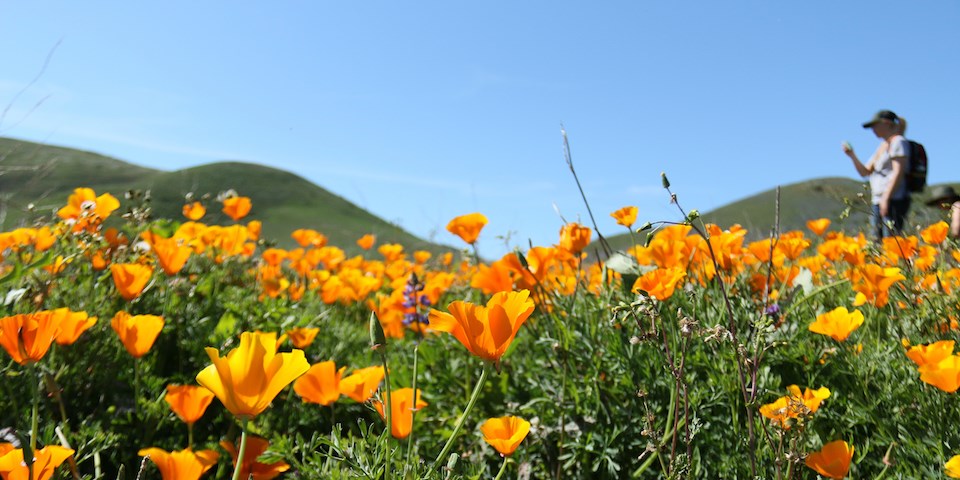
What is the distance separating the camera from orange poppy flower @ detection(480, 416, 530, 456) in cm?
110

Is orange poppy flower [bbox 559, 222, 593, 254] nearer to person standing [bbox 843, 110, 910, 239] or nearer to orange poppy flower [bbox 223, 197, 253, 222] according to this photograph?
orange poppy flower [bbox 223, 197, 253, 222]

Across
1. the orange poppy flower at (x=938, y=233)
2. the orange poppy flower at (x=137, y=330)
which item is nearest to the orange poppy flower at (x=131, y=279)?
the orange poppy flower at (x=137, y=330)

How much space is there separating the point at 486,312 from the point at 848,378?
1265mm

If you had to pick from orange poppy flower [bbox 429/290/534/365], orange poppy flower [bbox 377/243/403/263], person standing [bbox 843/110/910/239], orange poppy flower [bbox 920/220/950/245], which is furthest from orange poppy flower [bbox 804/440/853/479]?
person standing [bbox 843/110/910/239]

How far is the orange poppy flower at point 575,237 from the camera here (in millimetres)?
1923

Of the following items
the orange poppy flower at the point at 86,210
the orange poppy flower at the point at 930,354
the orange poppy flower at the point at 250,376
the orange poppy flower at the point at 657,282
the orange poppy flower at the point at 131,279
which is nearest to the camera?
the orange poppy flower at the point at 250,376

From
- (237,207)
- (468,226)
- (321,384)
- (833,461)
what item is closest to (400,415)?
(321,384)

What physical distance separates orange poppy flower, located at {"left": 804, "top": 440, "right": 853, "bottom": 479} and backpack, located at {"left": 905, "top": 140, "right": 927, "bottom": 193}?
17.2 ft

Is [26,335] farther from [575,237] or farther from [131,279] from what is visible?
[575,237]

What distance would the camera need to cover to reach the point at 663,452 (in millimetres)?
1505

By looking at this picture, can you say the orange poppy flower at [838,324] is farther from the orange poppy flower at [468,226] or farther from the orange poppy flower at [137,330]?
the orange poppy flower at [137,330]

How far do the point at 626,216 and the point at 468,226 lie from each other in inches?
20.2

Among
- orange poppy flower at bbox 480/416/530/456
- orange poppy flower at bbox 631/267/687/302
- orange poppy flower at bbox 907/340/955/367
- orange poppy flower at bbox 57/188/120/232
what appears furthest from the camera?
orange poppy flower at bbox 57/188/120/232

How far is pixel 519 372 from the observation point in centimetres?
211
